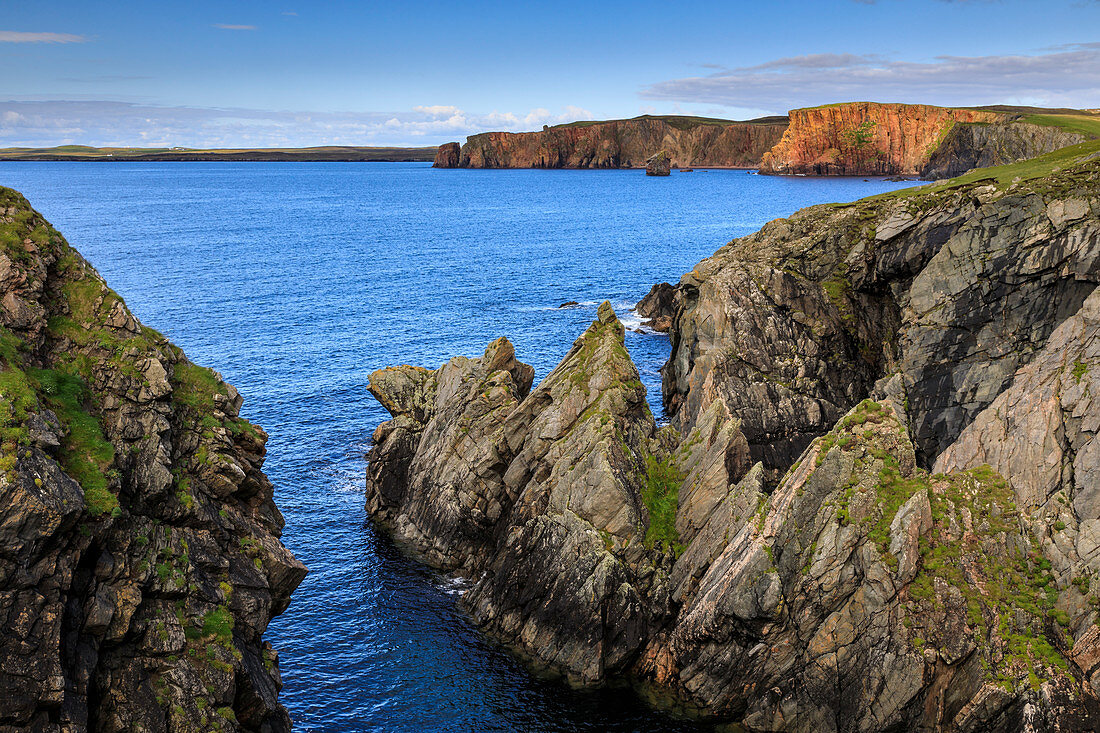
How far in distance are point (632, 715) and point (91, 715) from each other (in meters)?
21.7

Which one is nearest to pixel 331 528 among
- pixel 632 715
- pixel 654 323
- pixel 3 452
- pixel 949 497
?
pixel 632 715

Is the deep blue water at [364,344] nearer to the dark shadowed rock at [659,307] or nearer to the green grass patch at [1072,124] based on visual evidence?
the dark shadowed rock at [659,307]

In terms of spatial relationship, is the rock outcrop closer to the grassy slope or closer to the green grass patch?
the grassy slope

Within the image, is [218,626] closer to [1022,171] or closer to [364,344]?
[1022,171]

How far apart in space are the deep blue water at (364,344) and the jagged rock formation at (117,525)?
9795 mm

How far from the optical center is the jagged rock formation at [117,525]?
2112 centimetres

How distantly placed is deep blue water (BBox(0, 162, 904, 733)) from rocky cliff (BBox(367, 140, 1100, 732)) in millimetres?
3071

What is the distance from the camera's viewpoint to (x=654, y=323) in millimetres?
95812

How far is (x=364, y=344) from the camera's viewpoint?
8762 cm

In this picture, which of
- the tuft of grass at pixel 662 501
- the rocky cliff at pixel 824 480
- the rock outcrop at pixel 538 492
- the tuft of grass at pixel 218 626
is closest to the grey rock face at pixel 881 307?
the rocky cliff at pixel 824 480

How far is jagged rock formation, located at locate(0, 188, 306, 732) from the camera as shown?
2112 cm

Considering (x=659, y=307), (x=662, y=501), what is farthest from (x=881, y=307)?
(x=659, y=307)

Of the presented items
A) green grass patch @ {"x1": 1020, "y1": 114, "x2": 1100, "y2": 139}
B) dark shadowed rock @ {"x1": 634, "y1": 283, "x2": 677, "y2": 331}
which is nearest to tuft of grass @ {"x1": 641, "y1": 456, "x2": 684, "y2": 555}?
dark shadowed rock @ {"x1": 634, "y1": 283, "x2": 677, "y2": 331}

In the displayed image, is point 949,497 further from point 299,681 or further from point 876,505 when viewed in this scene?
point 299,681
